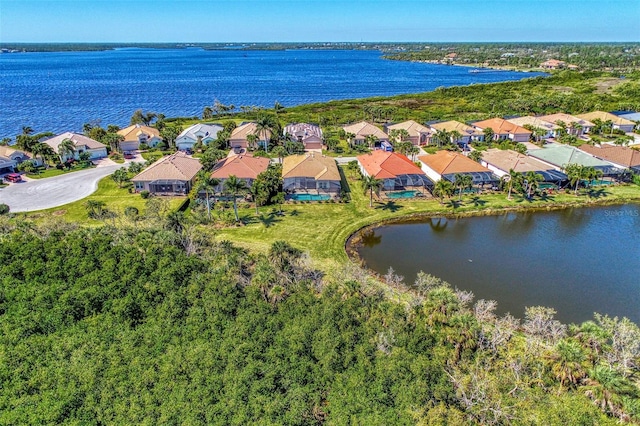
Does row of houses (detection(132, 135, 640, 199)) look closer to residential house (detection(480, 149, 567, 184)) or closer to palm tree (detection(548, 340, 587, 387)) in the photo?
residential house (detection(480, 149, 567, 184))

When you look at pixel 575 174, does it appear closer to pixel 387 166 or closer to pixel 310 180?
pixel 387 166

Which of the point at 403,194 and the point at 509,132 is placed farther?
the point at 509,132

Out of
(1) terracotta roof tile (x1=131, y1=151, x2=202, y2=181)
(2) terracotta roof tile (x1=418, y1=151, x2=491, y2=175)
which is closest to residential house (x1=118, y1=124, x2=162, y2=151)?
(1) terracotta roof tile (x1=131, y1=151, x2=202, y2=181)

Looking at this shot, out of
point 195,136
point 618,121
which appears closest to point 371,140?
point 195,136

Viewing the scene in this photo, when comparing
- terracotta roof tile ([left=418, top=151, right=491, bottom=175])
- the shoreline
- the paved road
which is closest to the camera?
the shoreline

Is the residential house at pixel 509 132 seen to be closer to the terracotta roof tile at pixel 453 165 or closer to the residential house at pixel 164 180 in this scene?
the terracotta roof tile at pixel 453 165

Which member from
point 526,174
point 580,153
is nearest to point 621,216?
point 526,174
